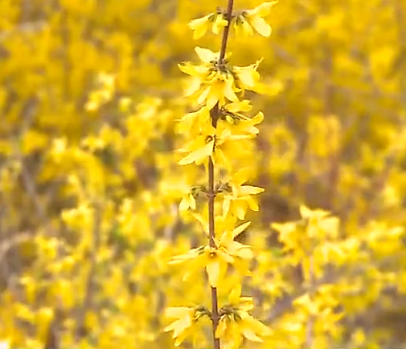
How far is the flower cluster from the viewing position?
60.2 inches

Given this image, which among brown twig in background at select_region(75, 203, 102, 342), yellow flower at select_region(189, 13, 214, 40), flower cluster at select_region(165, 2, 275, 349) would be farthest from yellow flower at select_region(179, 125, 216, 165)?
brown twig in background at select_region(75, 203, 102, 342)

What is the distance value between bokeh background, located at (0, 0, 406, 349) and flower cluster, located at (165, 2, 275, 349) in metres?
2.17

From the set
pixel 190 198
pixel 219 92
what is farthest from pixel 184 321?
pixel 219 92

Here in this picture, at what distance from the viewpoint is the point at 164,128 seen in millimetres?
4094

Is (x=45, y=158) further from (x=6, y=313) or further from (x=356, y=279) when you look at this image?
(x=356, y=279)

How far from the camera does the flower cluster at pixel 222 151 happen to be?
1.53m

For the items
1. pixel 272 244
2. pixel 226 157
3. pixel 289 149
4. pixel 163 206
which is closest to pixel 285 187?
pixel 289 149

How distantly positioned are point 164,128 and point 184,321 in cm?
253

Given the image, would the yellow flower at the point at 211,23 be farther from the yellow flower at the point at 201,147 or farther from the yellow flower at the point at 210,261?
the yellow flower at the point at 210,261

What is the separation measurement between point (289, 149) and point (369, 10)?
97cm

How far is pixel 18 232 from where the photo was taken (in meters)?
4.93

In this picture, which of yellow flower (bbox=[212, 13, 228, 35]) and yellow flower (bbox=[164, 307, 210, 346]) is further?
yellow flower (bbox=[164, 307, 210, 346])

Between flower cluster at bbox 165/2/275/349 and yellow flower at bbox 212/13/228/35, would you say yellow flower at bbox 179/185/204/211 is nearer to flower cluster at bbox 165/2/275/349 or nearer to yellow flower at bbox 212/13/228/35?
flower cluster at bbox 165/2/275/349

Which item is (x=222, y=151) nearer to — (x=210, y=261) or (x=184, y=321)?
(x=210, y=261)
